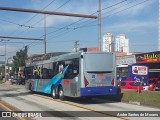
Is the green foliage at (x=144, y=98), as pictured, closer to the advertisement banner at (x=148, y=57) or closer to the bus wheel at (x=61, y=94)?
the bus wheel at (x=61, y=94)

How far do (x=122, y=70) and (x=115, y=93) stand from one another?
25.9 meters

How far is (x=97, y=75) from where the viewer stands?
20641mm

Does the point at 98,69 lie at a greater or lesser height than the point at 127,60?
lesser

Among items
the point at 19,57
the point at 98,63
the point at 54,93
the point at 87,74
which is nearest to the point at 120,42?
the point at 19,57

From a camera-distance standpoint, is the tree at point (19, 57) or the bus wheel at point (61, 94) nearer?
the bus wheel at point (61, 94)

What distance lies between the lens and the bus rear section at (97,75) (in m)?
20.4

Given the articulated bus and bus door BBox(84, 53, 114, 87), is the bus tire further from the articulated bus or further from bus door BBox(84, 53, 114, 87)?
bus door BBox(84, 53, 114, 87)

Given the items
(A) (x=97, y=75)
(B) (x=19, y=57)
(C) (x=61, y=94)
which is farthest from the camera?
(B) (x=19, y=57)

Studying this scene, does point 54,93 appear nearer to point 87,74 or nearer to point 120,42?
point 87,74

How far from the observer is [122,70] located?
46.8 meters

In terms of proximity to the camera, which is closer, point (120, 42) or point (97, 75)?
point (97, 75)

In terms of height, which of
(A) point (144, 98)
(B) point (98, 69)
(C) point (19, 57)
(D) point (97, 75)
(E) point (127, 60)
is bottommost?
(A) point (144, 98)

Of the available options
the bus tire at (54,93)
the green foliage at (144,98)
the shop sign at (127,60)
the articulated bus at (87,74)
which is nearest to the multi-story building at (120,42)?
the shop sign at (127,60)

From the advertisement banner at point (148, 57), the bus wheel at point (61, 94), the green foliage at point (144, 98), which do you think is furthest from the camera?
the advertisement banner at point (148, 57)
